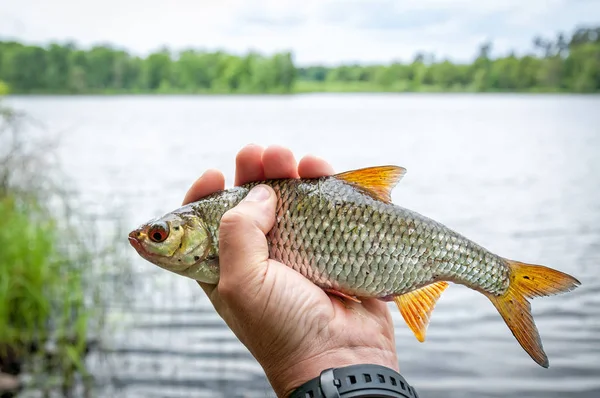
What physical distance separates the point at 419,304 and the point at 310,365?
1.60 feet

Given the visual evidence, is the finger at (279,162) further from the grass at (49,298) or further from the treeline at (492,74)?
the treeline at (492,74)

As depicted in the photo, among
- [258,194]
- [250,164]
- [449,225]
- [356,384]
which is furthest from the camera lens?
[449,225]

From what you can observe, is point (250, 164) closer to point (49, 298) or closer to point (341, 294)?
point (341, 294)

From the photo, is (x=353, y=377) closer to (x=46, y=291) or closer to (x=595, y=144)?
(x=46, y=291)

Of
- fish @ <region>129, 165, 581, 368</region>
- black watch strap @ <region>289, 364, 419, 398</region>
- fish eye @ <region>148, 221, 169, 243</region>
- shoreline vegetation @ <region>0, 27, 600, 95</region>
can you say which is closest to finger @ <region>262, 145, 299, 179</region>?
fish @ <region>129, 165, 581, 368</region>

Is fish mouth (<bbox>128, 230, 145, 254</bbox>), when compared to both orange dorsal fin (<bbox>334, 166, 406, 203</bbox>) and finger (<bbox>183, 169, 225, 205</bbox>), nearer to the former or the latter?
finger (<bbox>183, 169, 225, 205</bbox>)

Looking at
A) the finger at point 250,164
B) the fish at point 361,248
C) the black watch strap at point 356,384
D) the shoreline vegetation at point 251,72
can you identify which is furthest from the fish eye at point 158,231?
the shoreline vegetation at point 251,72

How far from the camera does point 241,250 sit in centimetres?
227

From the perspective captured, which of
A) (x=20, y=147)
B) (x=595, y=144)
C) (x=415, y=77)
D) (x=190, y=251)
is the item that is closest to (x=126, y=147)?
(x=595, y=144)

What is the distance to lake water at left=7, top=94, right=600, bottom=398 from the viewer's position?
25.4 feet

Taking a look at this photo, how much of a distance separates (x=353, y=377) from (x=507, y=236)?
38.6 feet

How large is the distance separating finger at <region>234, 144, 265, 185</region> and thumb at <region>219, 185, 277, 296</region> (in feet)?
1.59

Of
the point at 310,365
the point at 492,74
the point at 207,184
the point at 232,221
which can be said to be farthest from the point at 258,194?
the point at 492,74

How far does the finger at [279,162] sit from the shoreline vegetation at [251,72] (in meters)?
38.7
